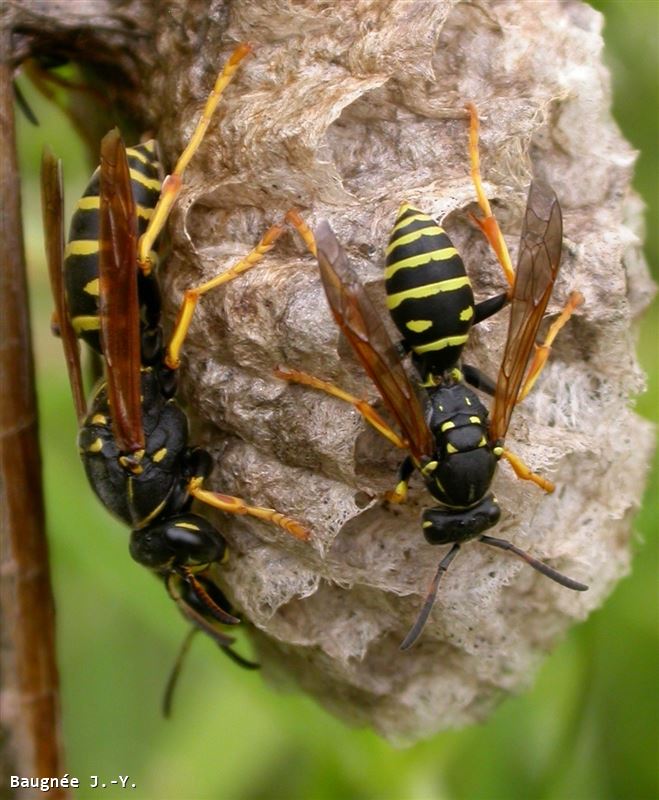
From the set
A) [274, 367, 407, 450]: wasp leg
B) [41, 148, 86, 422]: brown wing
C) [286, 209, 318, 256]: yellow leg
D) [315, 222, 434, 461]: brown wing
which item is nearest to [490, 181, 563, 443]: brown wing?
[315, 222, 434, 461]: brown wing

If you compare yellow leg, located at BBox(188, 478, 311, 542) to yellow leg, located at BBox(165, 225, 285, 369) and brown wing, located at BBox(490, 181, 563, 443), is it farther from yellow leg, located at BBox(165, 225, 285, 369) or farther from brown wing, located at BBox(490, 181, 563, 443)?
brown wing, located at BBox(490, 181, 563, 443)

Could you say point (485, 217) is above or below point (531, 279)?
above

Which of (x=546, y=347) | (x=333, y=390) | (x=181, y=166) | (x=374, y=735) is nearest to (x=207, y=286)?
(x=181, y=166)

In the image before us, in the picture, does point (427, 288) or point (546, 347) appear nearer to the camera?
point (427, 288)

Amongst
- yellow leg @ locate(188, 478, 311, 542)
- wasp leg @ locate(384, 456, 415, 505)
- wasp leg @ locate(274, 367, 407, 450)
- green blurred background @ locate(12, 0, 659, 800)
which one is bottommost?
green blurred background @ locate(12, 0, 659, 800)

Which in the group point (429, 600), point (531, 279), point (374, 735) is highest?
point (531, 279)

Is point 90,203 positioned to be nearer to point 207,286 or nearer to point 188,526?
point 207,286
